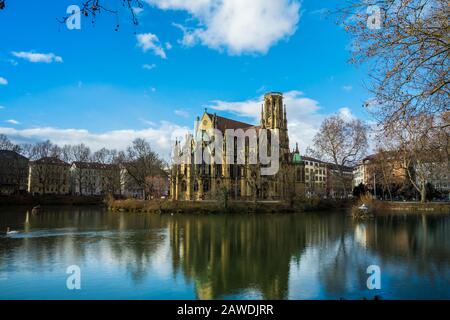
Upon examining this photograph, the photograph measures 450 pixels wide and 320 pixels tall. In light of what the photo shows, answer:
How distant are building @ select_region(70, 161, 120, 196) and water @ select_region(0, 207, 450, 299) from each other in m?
61.0

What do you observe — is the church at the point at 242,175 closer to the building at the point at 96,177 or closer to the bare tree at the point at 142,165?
the bare tree at the point at 142,165

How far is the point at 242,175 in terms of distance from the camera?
6681 cm

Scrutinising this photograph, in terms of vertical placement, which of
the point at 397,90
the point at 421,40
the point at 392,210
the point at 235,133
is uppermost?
the point at 235,133

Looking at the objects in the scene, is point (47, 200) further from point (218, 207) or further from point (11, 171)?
point (218, 207)

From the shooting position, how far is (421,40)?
30.2 feet

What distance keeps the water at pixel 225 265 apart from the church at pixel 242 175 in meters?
32.5

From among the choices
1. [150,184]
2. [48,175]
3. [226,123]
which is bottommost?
[150,184]

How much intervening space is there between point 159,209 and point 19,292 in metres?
42.2

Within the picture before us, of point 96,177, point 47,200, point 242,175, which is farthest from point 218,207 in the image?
point 96,177

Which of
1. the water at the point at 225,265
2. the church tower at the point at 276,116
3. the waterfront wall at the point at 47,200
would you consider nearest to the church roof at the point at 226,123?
the church tower at the point at 276,116

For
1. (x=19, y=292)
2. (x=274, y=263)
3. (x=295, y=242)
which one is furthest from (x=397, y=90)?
(x=295, y=242)

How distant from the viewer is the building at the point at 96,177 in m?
88.9

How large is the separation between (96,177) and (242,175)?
197 ft
